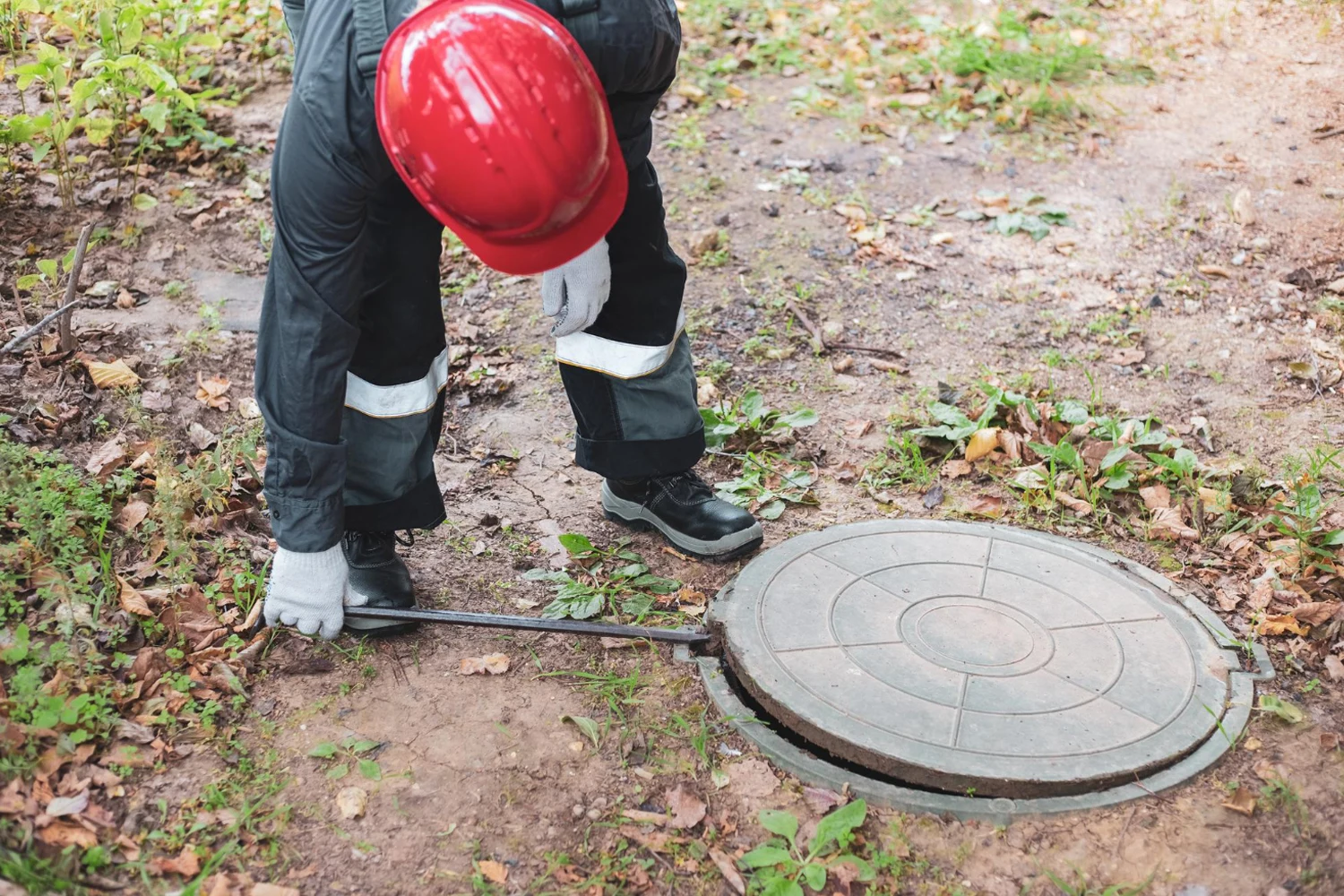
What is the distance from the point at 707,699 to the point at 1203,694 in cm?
106

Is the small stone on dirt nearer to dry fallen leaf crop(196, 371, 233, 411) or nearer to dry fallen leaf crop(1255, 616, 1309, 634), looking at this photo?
dry fallen leaf crop(1255, 616, 1309, 634)

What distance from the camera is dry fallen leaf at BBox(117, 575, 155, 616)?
2.49 metres

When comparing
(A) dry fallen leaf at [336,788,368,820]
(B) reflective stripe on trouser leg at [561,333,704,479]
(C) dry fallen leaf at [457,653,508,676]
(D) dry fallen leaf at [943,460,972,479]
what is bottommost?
(D) dry fallen leaf at [943,460,972,479]

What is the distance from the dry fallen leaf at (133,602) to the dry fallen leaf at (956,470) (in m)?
2.16

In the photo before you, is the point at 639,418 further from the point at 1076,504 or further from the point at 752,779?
the point at 1076,504

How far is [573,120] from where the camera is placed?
1924 mm

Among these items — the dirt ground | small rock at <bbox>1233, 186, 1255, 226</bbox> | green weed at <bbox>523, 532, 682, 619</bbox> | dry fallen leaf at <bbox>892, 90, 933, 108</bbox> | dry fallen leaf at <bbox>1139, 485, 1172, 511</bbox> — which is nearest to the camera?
the dirt ground

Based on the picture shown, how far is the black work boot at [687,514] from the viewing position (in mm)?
2889

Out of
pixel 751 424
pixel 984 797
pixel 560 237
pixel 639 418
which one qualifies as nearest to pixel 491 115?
pixel 560 237

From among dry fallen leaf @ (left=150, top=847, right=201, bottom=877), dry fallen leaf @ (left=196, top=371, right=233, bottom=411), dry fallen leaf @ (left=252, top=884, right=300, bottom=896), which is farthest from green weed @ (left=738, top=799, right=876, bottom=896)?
dry fallen leaf @ (left=196, top=371, right=233, bottom=411)

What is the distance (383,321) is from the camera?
2.34 meters

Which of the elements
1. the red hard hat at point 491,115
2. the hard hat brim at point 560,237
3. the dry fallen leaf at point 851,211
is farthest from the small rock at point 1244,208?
the red hard hat at point 491,115

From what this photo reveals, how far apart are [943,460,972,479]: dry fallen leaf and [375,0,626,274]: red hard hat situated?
1.69 m

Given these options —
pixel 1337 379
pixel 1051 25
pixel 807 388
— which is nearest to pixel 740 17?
pixel 1051 25
